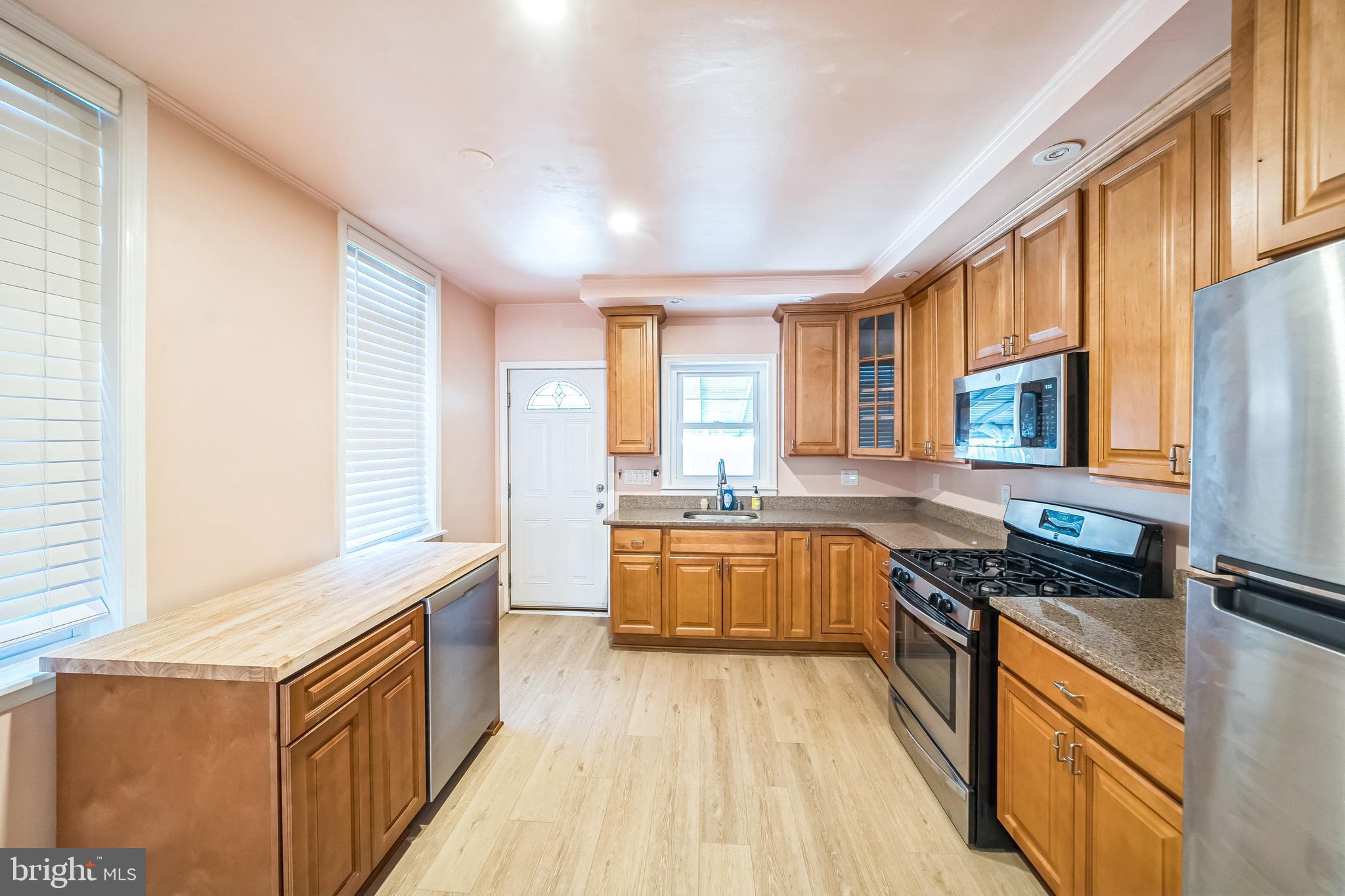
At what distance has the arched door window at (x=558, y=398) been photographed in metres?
4.05

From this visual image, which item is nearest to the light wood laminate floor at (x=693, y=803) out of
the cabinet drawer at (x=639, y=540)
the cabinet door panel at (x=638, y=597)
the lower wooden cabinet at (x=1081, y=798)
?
the lower wooden cabinet at (x=1081, y=798)

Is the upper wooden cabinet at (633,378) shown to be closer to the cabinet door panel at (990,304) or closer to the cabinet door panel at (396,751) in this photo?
the cabinet door panel at (990,304)

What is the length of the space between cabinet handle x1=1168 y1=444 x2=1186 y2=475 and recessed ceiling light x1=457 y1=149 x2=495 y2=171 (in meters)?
2.47

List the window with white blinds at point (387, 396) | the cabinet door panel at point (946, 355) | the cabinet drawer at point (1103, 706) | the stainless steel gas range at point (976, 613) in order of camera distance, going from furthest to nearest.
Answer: the cabinet door panel at point (946, 355) < the window with white blinds at point (387, 396) < the stainless steel gas range at point (976, 613) < the cabinet drawer at point (1103, 706)

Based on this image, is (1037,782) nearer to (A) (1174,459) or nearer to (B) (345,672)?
(A) (1174,459)

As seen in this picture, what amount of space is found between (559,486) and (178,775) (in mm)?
2898

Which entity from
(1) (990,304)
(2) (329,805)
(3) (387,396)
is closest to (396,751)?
(2) (329,805)

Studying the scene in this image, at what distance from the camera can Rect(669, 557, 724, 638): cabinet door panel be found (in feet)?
11.0

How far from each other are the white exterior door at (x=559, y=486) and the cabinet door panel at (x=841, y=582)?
1.77 m

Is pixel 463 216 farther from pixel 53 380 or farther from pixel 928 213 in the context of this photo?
pixel 928 213

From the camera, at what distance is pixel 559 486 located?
4.07 metres

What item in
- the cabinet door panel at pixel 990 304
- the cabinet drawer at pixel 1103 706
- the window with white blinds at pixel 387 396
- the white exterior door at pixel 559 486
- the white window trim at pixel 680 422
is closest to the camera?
the cabinet drawer at pixel 1103 706

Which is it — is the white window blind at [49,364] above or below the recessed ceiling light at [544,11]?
below

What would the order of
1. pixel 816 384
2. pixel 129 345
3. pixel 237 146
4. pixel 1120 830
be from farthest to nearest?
pixel 816 384, pixel 237 146, pixel 129 345, pixel 1120 830
